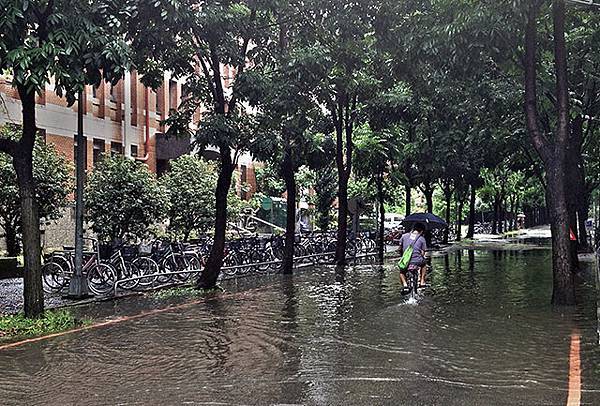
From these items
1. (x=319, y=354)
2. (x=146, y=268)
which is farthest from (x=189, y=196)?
(x=319, y=354)

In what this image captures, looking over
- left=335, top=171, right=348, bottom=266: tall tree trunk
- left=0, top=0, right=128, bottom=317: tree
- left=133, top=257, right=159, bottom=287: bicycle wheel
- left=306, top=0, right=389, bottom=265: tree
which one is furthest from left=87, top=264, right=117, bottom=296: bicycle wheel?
left=335, top=171, right=348, bottom=266: tall tree trunk

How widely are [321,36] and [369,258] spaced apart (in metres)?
15.0

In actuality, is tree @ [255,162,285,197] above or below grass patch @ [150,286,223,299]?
above

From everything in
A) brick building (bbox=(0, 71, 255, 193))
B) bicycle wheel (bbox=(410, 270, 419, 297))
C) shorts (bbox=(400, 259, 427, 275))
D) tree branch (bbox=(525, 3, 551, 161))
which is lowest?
bicycle wheel (bbox=(410, 270, 419, 297))

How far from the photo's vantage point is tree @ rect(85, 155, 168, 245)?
19.6m

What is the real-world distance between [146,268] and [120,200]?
8.64 feet

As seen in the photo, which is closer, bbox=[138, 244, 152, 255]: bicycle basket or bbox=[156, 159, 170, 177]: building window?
bbox=[138, 244, 152, 255]: bicycle basket

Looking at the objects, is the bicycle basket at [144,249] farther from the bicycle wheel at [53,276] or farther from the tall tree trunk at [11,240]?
the tall tree trunk at [11,240]

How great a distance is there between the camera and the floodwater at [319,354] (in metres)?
7.43

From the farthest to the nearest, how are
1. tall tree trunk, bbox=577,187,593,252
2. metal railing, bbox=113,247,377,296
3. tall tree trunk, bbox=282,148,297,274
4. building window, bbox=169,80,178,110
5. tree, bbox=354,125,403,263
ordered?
building window, bbox=169,80,178,110 < tall tree trunk, bbox=577,187,593,252 < tree, bbox=354,125,403,263 < tall tree trunk, bbox=282,148,297,274 < metal railing, bbox=113,247,377,296

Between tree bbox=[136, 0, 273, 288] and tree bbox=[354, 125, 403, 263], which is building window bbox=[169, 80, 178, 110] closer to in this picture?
tree bbox=[354, 125, 403, 263]

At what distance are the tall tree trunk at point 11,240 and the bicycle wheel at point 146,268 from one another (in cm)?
561

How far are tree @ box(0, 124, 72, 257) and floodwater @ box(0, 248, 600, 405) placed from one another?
6.40 metres

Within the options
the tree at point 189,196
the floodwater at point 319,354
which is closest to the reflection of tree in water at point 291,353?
the floodwater at point 319,354
